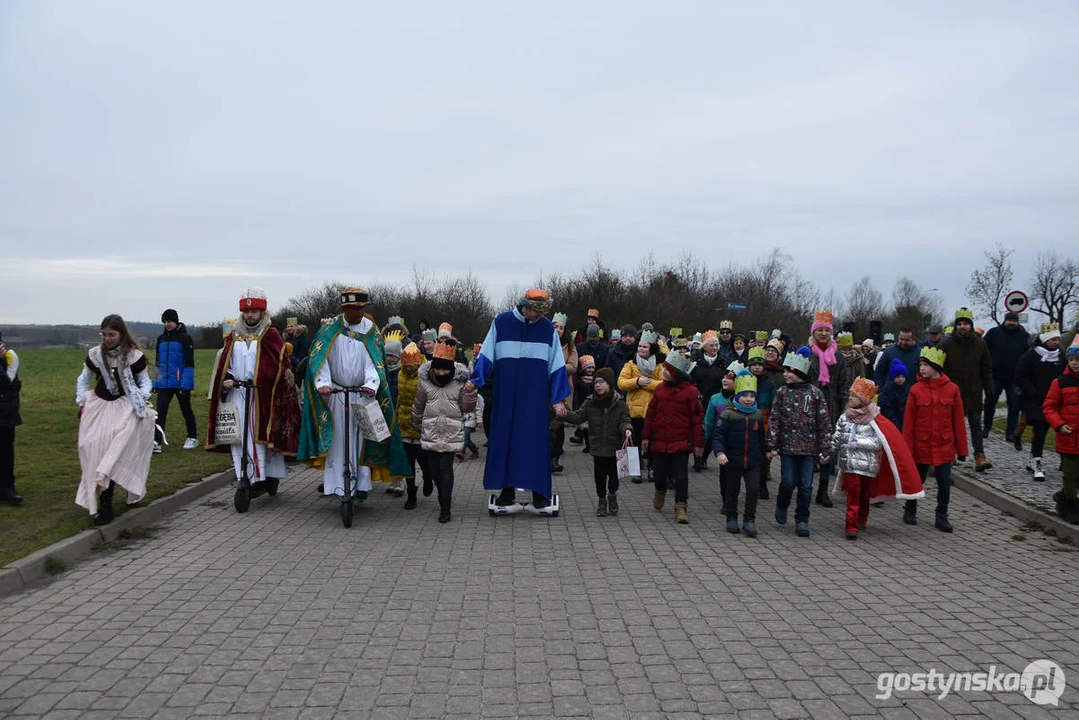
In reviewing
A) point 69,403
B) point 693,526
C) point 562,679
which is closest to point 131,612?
point 562,679

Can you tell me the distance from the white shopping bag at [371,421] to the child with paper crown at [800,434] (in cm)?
388

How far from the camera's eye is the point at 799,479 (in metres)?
8.79

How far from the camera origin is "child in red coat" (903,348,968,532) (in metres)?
9.17

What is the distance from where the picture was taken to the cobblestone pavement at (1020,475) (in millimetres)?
10320

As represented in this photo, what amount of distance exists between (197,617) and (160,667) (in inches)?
37.0

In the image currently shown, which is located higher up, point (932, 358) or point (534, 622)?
point (932, 358)

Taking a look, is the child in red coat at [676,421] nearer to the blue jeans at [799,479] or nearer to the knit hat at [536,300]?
the blue jeans at [799,479]

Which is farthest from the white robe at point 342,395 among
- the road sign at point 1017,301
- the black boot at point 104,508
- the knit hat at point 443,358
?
the road sign at point 1017,301

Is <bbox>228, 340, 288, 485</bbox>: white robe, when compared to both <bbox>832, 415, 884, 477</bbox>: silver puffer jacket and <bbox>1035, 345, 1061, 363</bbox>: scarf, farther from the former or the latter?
<bbox>1035, 345, 1061, 363</bbox>: scarf

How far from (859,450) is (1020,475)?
14.7 ft

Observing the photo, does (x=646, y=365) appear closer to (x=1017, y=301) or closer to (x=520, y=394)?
(x=520, y=394)

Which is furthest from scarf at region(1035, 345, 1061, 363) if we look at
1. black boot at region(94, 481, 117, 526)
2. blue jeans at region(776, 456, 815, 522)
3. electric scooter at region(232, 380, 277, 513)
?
black boot at region(94, 481, 117, 526)

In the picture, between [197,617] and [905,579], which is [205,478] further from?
[905,579]

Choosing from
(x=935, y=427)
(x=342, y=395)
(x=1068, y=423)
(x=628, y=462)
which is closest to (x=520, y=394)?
(x=628, y=462)
